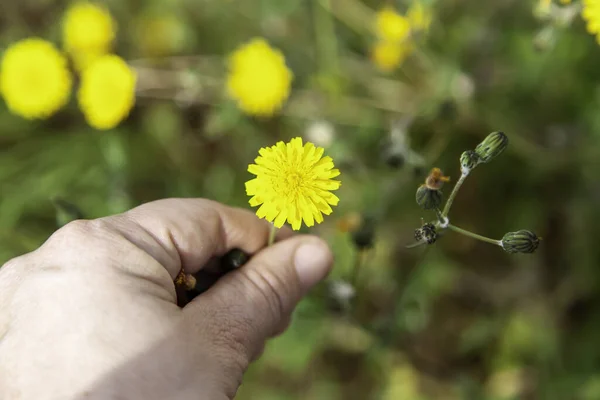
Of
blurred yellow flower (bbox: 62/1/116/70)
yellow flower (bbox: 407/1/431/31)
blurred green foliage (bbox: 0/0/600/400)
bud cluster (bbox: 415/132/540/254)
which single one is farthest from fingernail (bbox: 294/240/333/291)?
blurred yellow flower (bbox: 62/1/116/70)

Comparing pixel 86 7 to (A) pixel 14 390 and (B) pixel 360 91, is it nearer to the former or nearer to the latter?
(B) pixel 360 91

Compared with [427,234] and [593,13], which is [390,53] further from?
[427,234]

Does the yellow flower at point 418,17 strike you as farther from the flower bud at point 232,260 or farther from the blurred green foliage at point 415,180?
the flower bud at point 232,260

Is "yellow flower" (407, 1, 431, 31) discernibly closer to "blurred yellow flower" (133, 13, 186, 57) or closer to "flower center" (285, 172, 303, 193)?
"flower center" (285, 172, 303, 193)

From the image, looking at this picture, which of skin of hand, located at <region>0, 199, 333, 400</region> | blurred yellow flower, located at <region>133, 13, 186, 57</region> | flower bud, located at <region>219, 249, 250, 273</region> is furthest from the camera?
blurred yellow flower, located at <region>133, 13, 186, 57</region>

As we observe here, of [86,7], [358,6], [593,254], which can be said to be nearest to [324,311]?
[593,254]

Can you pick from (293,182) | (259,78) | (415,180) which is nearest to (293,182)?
(293,182)

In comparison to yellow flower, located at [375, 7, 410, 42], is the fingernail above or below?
below
